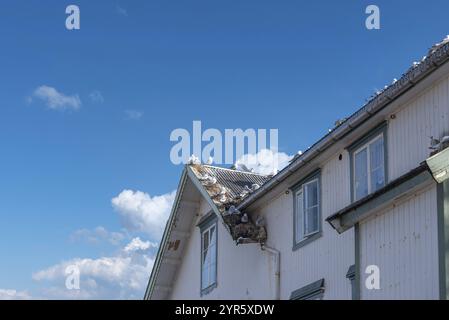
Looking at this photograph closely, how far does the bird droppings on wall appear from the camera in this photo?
72.5 ft

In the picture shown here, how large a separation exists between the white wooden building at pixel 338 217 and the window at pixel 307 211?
0.03 metres

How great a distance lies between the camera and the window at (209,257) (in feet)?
81.5

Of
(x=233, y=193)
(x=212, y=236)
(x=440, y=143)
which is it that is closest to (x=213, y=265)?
(x=212, y=236)

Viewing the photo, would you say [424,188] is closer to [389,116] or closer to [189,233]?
[389,116]

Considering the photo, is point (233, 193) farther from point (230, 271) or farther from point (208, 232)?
point (230, 271)

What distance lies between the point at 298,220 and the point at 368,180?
3382 millimetres

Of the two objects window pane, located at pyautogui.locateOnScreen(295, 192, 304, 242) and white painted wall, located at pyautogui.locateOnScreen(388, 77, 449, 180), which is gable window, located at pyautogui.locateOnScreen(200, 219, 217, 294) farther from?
white painted wall, located at pyautogui.locateOnScreen(388, 77, 449, 180)

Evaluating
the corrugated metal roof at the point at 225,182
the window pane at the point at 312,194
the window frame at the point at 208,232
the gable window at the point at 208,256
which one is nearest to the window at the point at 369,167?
the window pane at the point at 312,194

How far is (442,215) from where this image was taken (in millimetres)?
13961

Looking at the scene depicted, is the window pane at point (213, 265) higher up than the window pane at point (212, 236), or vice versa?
the window pane at point (212, 236)

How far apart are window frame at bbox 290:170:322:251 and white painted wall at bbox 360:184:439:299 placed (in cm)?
391

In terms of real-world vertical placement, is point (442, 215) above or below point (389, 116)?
below

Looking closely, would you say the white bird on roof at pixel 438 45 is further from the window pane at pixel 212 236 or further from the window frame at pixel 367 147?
the window pane at pixel 212 236
